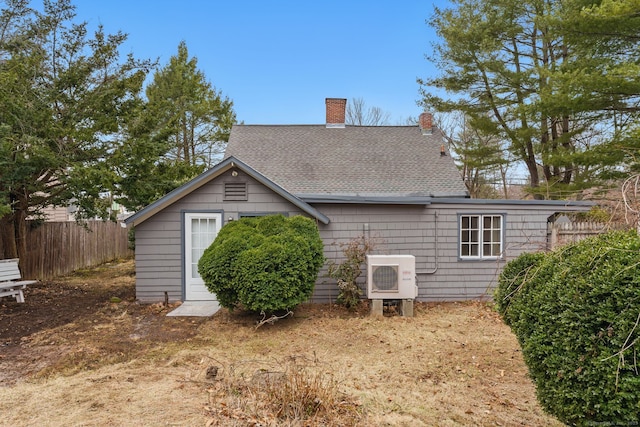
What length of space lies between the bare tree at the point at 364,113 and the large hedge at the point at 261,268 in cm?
2072

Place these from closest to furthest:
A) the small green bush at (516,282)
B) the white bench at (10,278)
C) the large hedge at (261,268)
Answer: the small green bush at (516,282)
the large hedge at (261,268)
the white bench at (10,278)

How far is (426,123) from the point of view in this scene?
14445 mm

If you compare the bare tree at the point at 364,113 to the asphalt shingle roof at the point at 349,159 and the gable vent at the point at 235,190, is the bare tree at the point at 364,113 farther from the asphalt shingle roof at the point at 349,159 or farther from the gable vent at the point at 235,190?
the gable vent at the point at 235,190

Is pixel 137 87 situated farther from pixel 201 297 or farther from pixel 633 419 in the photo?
pixel 633 419

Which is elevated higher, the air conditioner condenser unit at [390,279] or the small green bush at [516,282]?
the small green bush at [516,282]

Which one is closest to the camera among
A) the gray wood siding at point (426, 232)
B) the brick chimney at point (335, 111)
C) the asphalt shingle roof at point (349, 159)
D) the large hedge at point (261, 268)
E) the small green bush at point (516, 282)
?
the small green bush at point (516, 282)

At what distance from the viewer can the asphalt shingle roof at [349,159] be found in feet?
37.0

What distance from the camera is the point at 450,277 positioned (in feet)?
27.9

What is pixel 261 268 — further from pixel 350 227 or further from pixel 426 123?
pixel 426 123

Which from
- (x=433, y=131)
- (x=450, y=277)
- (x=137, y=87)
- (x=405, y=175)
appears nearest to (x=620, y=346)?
(x=450, y=277)

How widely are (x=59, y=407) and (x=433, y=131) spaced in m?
14.1

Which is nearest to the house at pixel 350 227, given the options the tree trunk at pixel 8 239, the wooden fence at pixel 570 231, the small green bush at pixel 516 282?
the wooden fence at pixel 570 231

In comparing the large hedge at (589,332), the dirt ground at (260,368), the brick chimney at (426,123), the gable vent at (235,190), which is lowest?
the dirt ground at (260,368)

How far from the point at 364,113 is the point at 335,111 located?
1214cm
